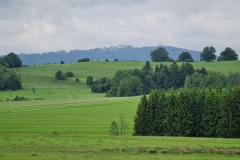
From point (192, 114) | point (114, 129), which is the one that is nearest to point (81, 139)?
point (114, 129)

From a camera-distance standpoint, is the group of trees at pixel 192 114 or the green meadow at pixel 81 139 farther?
the group of trees at pixel 192 114

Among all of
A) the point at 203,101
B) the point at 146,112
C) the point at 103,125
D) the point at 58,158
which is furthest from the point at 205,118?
the point at 58,158

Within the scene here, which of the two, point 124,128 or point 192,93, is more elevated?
point 192,93

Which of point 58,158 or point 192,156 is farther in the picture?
point 192,156

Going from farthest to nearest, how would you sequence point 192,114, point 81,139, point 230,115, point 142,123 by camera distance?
1. point 142,123
2. point 192,114
3. point 230,115
4. point 81,139

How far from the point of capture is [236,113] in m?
76.2

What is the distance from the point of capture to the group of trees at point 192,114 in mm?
76025

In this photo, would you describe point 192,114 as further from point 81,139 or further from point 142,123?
point 81,139

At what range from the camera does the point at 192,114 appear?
79938 mm

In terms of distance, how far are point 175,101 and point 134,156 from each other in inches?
1694

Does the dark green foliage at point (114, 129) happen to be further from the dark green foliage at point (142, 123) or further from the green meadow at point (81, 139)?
the dark green foliage at point (142, 123)

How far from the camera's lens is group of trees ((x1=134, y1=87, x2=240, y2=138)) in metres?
76.0

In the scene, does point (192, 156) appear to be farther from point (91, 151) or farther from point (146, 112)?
point (146, 112)

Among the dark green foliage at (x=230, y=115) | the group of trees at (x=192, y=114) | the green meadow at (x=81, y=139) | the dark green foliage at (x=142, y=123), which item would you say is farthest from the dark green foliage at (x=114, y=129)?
the dark green foliage at (x=230, y=115)
